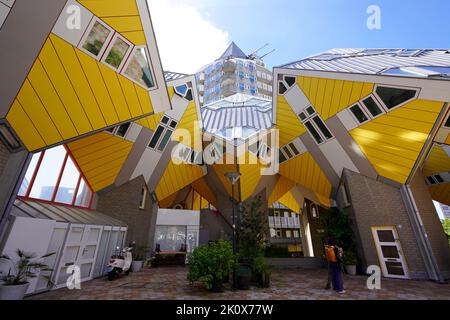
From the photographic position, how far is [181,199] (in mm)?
22219

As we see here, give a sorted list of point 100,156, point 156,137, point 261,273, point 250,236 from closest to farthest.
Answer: point 261,273 → point 250,236 → point 100,156 → point 156,137

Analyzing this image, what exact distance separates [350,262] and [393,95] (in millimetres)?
8447

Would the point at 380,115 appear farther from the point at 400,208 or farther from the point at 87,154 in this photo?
the point at 87,154

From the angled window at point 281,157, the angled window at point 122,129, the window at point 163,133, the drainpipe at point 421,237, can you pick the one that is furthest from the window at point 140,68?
the drainpipe at point 421,237

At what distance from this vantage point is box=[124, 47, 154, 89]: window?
697cm

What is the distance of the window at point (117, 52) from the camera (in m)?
6.28

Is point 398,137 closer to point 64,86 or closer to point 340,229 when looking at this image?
point 340,229

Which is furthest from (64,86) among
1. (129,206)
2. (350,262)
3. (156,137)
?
(350,262)

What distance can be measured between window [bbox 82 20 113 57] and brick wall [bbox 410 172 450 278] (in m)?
14.4

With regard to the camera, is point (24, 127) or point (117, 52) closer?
point (24, 127)

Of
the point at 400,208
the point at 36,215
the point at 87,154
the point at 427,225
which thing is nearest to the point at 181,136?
the point at 87,154

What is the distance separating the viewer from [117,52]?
254 inches

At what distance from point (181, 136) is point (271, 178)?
952cm

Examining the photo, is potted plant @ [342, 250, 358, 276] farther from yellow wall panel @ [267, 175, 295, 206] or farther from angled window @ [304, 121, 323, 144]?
yellow wall panel @ [267, 175, 295, 206]
